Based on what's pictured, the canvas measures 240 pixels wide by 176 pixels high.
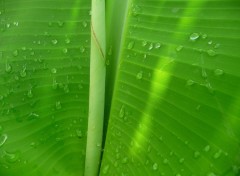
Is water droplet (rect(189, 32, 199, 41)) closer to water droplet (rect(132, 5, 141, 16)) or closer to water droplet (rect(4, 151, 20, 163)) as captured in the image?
water droplet (rect(132, 5, 141, 16))

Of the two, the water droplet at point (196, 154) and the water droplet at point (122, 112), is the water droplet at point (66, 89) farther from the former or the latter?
the water droplet at point (196, 154)

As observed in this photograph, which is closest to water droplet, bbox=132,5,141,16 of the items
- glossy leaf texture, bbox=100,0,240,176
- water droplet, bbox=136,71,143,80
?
glossy leaf texture, bbox=100,0,240,176

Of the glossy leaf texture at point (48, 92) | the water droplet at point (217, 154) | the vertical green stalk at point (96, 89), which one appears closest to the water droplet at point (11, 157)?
the glossy leaf texture at point (48, 92)

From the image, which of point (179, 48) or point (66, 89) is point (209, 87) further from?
point (66, 89)

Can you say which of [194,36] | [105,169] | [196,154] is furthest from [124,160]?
[194,36]

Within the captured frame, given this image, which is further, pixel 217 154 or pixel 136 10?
pixel 136 10

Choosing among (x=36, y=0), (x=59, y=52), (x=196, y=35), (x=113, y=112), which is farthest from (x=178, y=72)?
(x=36, y=0)
